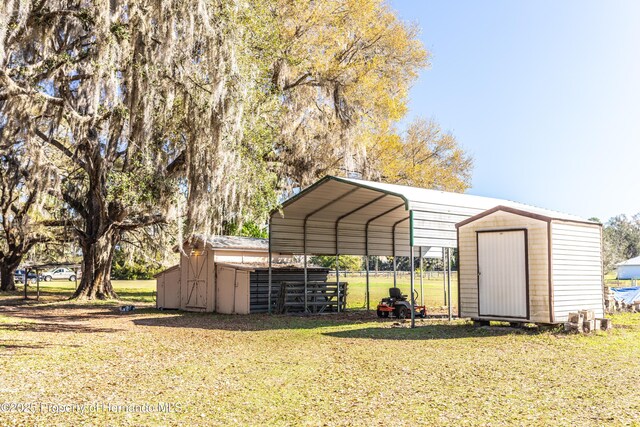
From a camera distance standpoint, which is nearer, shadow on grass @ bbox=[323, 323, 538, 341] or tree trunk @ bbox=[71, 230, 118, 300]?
shadow on grass @ bbox=[323, 323, 538, 341]

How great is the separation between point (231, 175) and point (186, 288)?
8.41m

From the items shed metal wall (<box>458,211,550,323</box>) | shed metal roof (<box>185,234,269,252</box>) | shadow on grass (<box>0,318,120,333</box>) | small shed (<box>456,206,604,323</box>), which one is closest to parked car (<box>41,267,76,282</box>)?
shed metal roof (<box>185,234,269,252</box>)

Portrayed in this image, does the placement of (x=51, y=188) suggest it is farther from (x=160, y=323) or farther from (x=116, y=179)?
(x=160, y=323)

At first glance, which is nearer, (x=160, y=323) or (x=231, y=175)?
(x=231, y=175)

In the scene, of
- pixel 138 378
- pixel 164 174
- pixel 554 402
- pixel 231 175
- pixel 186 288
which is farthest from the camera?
pixel 186 288

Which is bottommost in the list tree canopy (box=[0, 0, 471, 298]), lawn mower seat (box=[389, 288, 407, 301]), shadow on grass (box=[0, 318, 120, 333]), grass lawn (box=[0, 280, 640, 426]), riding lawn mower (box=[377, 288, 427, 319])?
grass lawn (box=[0, 280, 640, 426])

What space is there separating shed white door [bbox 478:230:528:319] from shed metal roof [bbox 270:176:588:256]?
58.3 inches

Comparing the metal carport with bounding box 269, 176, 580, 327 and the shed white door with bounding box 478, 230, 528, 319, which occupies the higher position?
the metal carport with bounding box 269, 176, 580, 327

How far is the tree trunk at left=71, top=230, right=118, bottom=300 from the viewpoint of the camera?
2320 cm

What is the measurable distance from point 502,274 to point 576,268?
5.69 feet

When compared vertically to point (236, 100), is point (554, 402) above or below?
below

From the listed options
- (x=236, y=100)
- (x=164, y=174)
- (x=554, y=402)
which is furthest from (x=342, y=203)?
(x=554, y=402)

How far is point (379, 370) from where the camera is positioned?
888 cm

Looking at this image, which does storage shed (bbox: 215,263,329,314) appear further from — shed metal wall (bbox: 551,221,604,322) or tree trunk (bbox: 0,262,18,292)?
tree trunk (bbox: 0,262,18,292)
